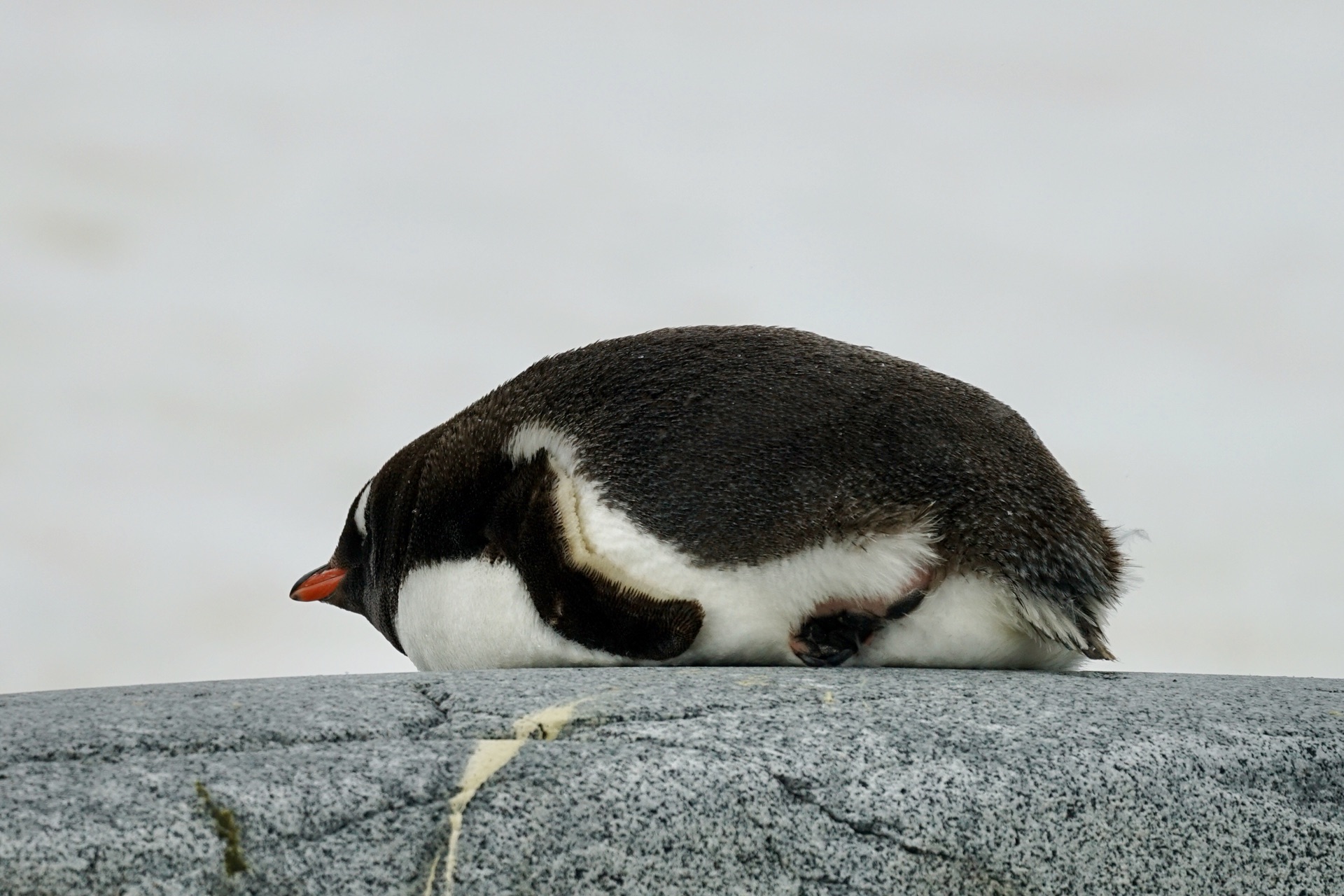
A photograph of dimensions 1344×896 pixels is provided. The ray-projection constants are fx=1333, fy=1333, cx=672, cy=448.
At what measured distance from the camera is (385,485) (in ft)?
8.59

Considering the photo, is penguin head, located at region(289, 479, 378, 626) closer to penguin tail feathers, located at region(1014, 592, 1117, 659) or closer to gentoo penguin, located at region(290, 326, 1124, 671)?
gentoo penguin, located at region(290, 326, 1124, 671)

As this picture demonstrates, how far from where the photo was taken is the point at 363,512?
272cm

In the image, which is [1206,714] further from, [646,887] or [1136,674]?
[646,887]

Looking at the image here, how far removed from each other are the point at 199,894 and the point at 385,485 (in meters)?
1.26

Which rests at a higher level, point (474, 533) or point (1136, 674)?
point (474, 533)

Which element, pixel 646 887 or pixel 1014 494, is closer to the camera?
pixel 646 887

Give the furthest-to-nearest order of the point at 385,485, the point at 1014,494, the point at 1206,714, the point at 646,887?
1. the point at 385,485
2. the point at 1014,494
3. the point at 1206,714
4. the point at 646,887

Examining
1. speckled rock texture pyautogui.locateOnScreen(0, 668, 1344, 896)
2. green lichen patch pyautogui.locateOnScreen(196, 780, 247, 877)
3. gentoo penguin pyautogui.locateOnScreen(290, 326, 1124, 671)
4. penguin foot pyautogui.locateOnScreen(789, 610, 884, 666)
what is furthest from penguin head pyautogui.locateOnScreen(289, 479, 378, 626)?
green lichen patch pyautogui.locateOnScreen(196, 780, 247, 877)

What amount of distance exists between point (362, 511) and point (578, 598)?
77 cm

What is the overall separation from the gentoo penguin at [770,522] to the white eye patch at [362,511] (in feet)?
1.57

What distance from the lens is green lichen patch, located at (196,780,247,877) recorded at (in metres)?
1.44

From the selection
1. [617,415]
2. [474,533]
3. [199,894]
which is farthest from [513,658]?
[199,894]

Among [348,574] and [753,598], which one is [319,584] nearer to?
[348,574]

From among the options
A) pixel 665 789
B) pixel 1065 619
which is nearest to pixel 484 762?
pixel 665 789
